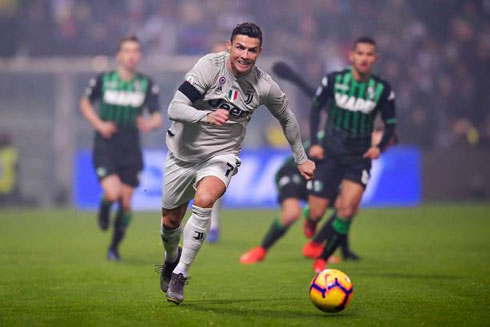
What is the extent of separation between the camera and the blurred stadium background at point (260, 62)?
20.7m

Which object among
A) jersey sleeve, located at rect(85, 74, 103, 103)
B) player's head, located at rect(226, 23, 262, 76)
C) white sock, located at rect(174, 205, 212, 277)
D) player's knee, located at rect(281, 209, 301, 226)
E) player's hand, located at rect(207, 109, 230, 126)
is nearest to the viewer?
player's hand, located at rect(207, 109, 230, 126)

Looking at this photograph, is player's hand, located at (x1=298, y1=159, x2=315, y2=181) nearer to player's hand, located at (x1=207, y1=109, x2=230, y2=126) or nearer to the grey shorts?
the grey shorts

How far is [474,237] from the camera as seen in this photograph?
1289cm

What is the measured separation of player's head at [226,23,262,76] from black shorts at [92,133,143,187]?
14.2ft

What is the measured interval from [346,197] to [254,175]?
33.6 feet

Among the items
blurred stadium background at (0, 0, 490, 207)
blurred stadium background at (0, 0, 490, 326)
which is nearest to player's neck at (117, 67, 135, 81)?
blurred stadium background at (0, 0, 490, 326)

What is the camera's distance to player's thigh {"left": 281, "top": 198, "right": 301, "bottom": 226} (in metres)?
10.5

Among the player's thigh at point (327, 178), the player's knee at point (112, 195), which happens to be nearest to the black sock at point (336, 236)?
the player's thigh at point (327, 178)

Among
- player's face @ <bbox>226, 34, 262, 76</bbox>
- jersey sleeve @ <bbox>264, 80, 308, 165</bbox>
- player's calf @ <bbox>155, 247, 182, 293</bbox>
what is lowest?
player's calf @ <bbox>155, 247, 182, 293</bbox>

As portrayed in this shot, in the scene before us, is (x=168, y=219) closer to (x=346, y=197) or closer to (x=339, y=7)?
(x=346, y=197)

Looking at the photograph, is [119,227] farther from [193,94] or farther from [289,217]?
[193,94]

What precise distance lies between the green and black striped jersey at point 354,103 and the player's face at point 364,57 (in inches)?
4.6

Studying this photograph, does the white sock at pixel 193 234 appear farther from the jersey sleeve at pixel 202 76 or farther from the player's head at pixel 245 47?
the player's head at pixel 245 47

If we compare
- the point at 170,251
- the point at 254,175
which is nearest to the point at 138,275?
the point at 170,251
